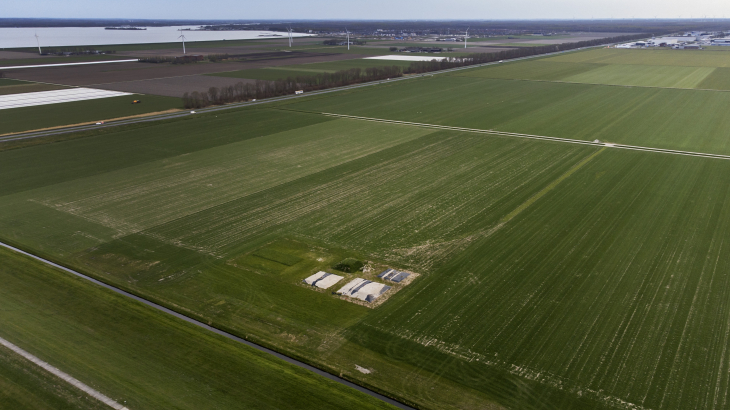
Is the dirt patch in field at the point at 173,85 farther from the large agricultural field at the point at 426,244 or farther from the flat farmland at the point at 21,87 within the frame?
the large agricultural field at the point at 426,244

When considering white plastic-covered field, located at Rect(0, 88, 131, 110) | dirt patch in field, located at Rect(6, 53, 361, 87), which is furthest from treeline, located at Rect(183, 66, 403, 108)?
dirt patch in field, located at Rect(6, 53, 361, 87)

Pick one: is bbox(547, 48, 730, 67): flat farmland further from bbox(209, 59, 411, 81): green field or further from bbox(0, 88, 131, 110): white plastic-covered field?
bbox(0, 88, 131, 110): white plastic-covered field

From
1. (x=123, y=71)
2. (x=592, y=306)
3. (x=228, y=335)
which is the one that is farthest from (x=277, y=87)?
(x=592, y=306)

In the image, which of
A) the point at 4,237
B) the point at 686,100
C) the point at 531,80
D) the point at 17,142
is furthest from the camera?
the point at 531,80

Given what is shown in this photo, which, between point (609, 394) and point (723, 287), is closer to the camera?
point (609, 394)

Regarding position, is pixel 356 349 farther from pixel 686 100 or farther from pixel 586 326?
pixel 686 100

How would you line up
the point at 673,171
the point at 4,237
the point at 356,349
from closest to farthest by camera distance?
1. the point at 356,349
2. the point at 4,237
3. the point at 673,171

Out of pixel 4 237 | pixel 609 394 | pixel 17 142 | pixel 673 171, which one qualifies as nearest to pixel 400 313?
pixel 609 394
